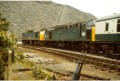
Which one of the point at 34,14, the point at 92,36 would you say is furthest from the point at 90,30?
the point at 34,14

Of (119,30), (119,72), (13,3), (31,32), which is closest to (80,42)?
(119,30)

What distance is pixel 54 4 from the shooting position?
9125 cm

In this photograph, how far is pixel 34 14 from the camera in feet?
241

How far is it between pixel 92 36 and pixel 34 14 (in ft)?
182

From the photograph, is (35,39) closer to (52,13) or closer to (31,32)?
(31,32)

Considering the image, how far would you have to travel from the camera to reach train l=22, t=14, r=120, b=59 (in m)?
16.4

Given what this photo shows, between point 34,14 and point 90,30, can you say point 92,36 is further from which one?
point 34,14

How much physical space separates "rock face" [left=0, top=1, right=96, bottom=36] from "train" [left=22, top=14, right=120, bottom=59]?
2925 centimetres

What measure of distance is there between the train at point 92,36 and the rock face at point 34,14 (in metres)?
29.3

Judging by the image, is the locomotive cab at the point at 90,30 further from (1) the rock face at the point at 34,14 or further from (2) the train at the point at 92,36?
(1) the rock face at the point at 34,14

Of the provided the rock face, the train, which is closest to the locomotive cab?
the train

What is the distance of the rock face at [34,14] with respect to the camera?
64.4 metres

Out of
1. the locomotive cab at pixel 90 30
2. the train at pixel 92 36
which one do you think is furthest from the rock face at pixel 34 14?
the locomotive cab at pixel 90 30

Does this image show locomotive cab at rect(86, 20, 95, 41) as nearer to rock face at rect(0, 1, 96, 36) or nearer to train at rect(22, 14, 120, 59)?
train at rect(22, 14, 120, 59)
